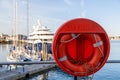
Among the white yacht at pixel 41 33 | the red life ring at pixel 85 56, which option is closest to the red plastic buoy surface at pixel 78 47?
the red life ring at pixel 85 56

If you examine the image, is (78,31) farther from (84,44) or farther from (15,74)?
(15,74)

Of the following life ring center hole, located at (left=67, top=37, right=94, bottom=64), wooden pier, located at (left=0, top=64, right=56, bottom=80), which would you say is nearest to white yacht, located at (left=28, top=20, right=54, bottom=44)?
wooden pier, located at (left=0, top=64, right=56, bottom=80)

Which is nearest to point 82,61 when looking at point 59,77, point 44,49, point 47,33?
point 59,77

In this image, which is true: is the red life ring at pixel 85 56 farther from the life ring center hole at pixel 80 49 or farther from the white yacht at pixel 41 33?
the white yacht at pixel 41 33

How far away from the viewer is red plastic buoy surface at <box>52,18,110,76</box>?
228cm

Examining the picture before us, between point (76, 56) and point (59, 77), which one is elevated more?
point (76, 56)

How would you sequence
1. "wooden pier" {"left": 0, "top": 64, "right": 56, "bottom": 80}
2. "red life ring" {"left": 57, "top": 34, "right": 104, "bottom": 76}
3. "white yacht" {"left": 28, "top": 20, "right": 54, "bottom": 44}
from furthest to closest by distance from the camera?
"white yacht" {"left": 28, "top": 20, "right": 54, "bottom": 44} → "wooden pier" {"left": 0, "top": 64, "right": 56, "bottom": 80} → "red life ring" {"left": 57, "top": 34, "right": 104, "bottom": 76}

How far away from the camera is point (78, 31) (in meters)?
2.29

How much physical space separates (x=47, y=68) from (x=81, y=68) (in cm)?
2185

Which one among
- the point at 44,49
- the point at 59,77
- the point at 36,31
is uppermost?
the point at 36,31

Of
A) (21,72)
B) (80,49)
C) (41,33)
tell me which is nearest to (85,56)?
(80,49)

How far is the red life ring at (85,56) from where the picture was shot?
228 cm

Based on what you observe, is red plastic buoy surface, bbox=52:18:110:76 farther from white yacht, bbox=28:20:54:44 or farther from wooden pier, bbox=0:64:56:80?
white yacht, bbox=28:20:54:44

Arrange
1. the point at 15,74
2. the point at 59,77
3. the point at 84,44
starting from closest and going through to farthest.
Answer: the point at 84,44, the point at 15,74, the point at 59,77
